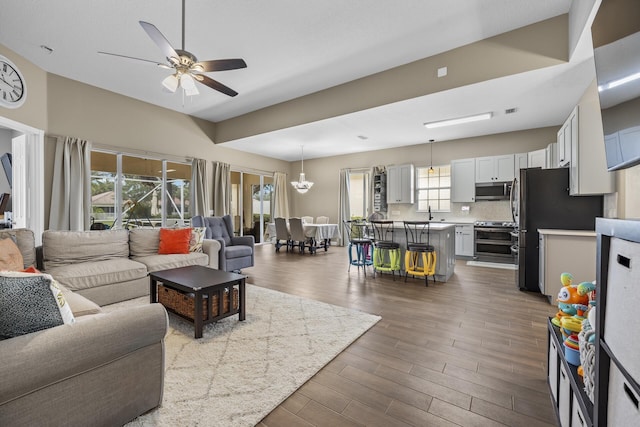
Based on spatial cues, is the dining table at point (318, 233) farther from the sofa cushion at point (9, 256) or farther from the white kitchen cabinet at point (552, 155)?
the sofa cushion at point (9, 256)

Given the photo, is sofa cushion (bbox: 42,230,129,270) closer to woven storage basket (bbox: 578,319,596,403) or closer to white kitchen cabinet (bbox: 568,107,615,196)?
woven storage basket (bbox: 578,319,596,403)

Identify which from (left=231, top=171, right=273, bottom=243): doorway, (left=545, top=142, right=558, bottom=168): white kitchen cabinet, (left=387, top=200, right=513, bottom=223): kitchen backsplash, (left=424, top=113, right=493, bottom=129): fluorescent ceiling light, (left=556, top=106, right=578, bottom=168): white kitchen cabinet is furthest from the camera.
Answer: (left=231, top=171, right=273, bottom=243): doorway

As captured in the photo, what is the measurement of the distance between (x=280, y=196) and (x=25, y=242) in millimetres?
6871

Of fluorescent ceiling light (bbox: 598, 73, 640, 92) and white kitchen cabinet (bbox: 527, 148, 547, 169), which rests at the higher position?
white kitchen cabinet (bbox: 527, 148, 547, 169)

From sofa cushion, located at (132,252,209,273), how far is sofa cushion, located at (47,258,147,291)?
11 cm

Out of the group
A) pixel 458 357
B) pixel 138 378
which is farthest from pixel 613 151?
pixel 138 378

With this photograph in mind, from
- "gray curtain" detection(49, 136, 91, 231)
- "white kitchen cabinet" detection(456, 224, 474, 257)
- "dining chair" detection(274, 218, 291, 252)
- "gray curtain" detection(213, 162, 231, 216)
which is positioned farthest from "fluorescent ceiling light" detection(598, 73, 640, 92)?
"gray curtain" detection(213, 162, 231, 216)

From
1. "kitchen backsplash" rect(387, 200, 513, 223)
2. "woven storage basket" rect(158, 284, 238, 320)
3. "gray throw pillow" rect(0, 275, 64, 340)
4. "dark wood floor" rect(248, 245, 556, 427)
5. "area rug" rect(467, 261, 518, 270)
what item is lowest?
"dark wood floor" rect(248, 245, 556, 427)

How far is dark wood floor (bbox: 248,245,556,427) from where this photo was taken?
1.56 m

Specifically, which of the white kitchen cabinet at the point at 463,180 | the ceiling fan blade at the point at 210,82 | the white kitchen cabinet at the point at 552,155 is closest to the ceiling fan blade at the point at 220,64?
the ceiling fan blade at the point at 210,82

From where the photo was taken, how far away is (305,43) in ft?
12.4

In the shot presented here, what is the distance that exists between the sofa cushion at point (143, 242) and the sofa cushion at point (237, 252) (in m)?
0.98

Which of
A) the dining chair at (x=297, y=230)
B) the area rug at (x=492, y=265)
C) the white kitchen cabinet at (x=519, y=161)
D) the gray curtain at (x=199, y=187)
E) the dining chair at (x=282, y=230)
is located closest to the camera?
the area rug at (x=492, y=265)

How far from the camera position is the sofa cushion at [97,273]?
9.30 ft
